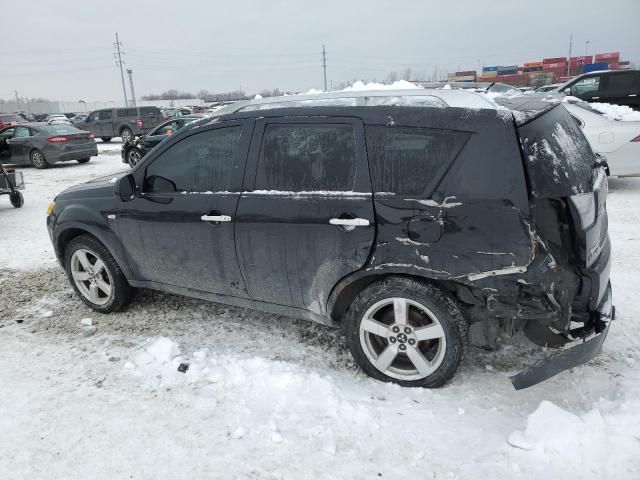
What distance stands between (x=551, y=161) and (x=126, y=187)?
10.2 feet

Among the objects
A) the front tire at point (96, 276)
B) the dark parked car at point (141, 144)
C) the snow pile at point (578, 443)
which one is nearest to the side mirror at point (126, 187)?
the front tire at point (96, 276)

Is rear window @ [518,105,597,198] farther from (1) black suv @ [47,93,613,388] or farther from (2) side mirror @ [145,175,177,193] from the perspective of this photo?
(2) side mirror @ [145,175,177,193]

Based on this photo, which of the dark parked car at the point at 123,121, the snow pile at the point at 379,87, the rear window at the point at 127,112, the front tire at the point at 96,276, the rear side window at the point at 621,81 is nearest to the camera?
the snow pile at the point at 379,87

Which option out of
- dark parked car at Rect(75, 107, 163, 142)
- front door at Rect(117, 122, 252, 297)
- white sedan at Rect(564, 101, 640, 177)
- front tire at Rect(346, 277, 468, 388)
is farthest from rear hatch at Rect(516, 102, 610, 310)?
dark parked car at Rect(75, 107, 163, 142)

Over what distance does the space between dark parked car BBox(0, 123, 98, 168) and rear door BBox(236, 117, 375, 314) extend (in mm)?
14507

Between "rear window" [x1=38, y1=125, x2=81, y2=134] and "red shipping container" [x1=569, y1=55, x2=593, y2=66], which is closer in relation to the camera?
"rear window" [x1=38, y1=125, x2=81, y2=134]

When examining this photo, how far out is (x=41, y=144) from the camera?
1505 centimetres

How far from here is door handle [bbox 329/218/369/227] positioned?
2.90 metres

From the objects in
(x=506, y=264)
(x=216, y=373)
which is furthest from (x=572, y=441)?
(x=216, y=373)

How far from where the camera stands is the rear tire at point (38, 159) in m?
15.2

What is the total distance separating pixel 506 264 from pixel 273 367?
1746 mm

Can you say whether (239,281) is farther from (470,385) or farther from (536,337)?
(536,337)

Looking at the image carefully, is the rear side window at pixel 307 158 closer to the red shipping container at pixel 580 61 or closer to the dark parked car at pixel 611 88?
the dark parked car at pixel 611 88

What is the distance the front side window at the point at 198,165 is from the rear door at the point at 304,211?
0.21 metres
